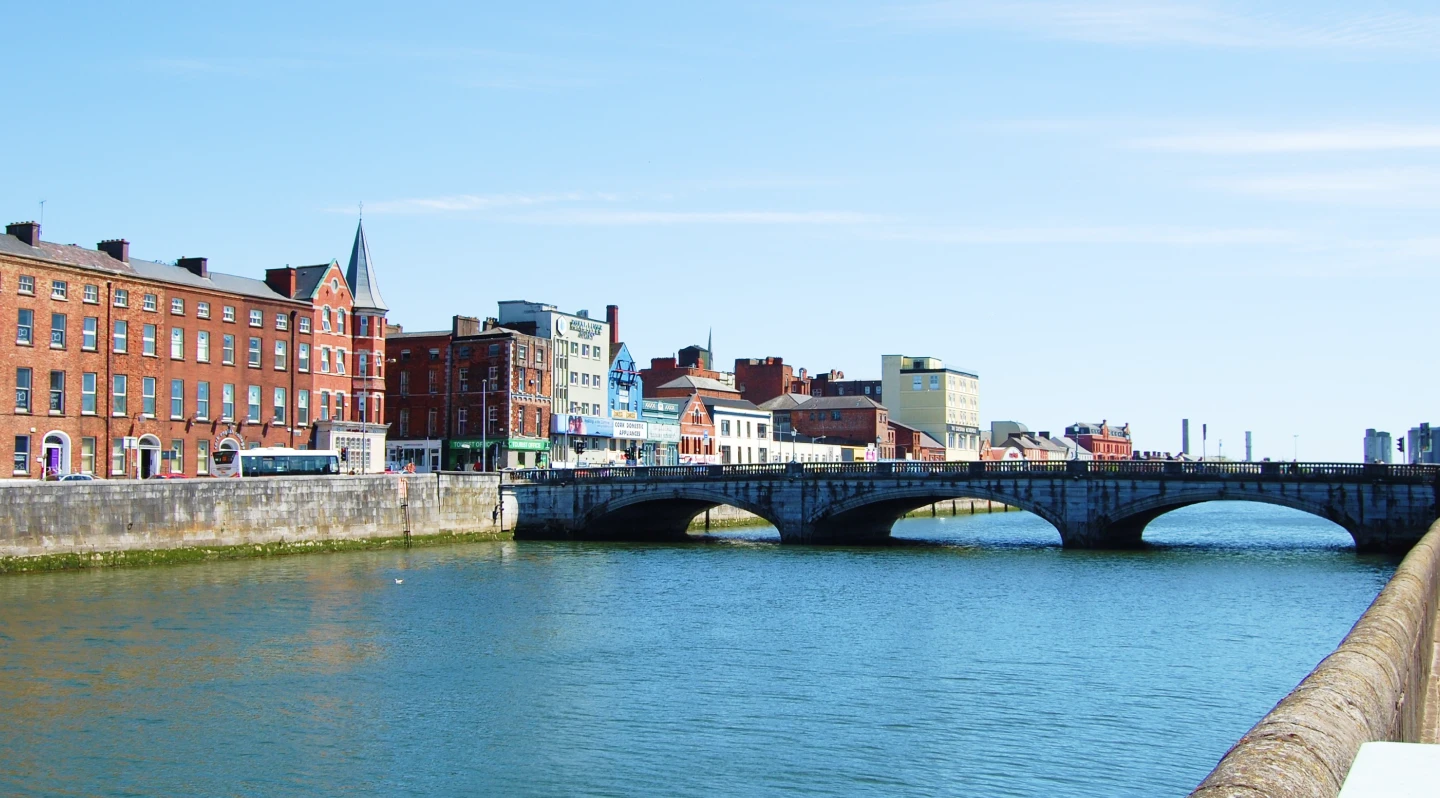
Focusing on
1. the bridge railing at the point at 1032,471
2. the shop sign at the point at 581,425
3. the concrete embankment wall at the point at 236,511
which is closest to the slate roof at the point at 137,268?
the concrete embankment wall at the point at 236,511

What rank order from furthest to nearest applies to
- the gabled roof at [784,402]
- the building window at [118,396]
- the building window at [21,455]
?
the gabled roof at [784,402], the building window at [118,396], the building window at [21,455]

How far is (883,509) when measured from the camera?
292 ft

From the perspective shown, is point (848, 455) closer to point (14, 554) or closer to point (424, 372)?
point (424, 372)

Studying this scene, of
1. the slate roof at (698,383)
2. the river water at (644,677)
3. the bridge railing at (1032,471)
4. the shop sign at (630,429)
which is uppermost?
the slate roof at (698,383)

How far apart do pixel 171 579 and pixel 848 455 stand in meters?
119

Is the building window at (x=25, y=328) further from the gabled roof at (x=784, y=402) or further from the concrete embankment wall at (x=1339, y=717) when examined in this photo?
the gabled roof at (x=784, y=402)

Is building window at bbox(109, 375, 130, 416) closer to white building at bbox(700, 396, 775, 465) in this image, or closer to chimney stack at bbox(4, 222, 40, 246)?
chimney stack at bbox(4, 222, 40, 246)

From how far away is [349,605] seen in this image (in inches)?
1907

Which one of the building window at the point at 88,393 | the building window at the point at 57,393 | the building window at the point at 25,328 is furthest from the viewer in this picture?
the building window at the point at 88,393

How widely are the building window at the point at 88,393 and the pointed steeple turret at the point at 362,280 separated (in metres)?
26.4

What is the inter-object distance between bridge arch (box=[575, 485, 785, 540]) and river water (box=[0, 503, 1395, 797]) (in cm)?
2177

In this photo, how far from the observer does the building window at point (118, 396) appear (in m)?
71.1

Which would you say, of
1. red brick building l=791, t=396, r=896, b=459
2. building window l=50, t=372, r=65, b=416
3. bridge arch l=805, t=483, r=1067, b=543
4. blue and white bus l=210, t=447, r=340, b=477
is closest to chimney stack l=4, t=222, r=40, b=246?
building window l=50, t=372, r=65, b=416

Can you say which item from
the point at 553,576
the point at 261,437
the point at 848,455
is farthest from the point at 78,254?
the point at 848,455
